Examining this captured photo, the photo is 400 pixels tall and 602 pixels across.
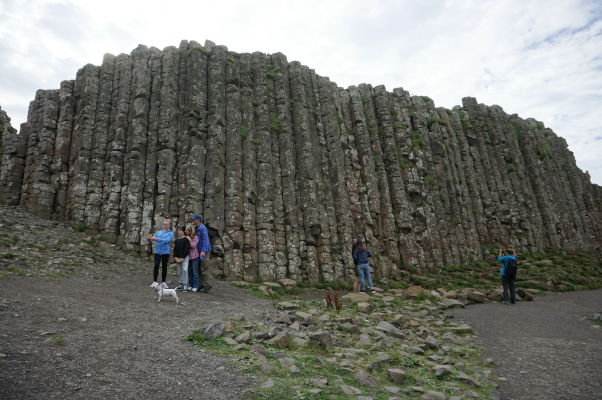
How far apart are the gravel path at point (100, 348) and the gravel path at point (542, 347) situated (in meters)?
4.87

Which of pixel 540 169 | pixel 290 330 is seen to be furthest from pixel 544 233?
pixel 290 330

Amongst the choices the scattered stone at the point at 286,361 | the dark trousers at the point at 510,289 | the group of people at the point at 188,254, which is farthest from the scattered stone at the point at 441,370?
the dark trousers at the point at 510,289

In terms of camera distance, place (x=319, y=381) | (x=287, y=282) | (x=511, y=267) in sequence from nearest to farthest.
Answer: (x=319, y=381), (x=511, y=267), (x=287, y=282)

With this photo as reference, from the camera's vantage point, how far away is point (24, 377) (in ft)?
15.2

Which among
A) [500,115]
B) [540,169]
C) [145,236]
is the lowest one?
[145,236]

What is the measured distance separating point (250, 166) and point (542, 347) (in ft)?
42.8

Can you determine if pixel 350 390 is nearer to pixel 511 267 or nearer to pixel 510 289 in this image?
pixel 511 267

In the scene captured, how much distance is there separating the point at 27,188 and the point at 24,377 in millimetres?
15350

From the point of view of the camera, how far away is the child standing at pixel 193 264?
12.5 metres

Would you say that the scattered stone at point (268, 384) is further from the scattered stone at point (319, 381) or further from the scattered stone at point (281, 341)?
the scattered stone at point (281, 341)

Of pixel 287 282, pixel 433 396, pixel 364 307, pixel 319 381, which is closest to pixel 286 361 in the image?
pixel 319 381

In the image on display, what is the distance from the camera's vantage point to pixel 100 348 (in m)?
6.04

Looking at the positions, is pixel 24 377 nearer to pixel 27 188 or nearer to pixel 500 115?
pixel 27 188

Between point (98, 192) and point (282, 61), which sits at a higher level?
point (282, 61)
